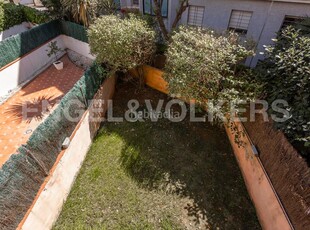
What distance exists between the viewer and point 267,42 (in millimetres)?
11641

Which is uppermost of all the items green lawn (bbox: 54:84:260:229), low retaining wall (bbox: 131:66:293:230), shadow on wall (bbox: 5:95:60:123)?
low retaining wall (bbox: 131:66:293:230)

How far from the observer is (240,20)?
1211 cm

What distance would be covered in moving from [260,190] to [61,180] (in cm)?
751

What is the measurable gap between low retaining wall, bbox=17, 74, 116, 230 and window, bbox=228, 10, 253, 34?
1004 cm

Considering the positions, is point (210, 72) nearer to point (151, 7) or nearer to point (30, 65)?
point (151, 7)

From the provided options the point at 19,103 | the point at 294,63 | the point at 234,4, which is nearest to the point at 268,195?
the point at 294,63

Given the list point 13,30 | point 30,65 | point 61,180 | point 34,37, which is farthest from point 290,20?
point 13,30

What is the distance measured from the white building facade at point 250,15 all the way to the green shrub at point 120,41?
497 centimetres

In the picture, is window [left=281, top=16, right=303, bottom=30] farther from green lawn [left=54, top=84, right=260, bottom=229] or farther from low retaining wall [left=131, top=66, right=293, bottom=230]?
green lawn [left=54, top=84, right=260, bottom=229]

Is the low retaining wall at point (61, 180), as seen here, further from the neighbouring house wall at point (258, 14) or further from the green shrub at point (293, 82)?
the neighbouring house wall at point (258, 14)

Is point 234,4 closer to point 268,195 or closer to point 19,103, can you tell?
point 268,195

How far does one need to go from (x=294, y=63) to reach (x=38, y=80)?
15.9m

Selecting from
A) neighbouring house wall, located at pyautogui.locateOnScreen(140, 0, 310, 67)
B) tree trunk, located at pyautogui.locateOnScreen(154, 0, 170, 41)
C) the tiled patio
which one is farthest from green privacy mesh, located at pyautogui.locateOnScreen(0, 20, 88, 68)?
neighbouring house wall, located at pyautogui.locateOnScreen(140, 0, 310, 67)

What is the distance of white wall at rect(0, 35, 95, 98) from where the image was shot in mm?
12678
